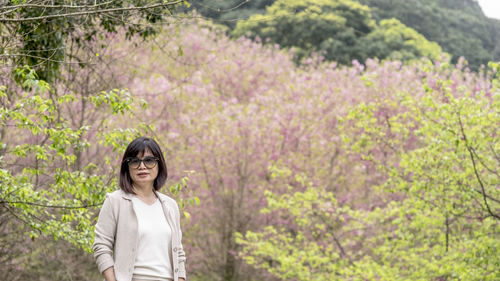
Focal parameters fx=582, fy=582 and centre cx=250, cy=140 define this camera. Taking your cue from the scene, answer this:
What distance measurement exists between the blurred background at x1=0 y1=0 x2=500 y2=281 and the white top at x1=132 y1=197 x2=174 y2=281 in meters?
1.36

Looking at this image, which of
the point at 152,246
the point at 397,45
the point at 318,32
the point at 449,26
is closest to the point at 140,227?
the point at 152,246

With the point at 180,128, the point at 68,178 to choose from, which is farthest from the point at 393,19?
the point at 68,178

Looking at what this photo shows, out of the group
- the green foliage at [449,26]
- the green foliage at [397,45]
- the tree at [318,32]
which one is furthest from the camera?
the green foliage at [449,26]

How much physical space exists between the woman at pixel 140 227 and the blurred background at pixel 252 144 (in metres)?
1.22

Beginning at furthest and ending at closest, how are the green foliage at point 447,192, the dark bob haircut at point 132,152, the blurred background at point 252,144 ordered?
the green foliage at point 447,192, the blurred background at point 252,144, the dark bob haircut at point 132,152

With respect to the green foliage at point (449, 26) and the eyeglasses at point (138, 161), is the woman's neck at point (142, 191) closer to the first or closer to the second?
the eyeglasses at point (138, 161)

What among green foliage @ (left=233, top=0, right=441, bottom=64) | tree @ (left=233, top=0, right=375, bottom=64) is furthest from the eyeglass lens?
tree @ (left=233, top=0, right=375, bottom=64)

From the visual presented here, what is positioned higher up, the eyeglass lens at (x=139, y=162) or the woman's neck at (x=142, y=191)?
the eyeglass lens at (x=139, y=162)

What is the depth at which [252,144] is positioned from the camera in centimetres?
1325

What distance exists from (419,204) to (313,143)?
18.5 feet

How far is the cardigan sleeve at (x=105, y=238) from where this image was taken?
2.58 m

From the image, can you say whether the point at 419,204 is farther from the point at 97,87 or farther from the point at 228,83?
the point at 228,83

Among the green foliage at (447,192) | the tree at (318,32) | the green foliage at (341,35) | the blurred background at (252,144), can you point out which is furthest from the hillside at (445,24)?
the green foliage at (447,192)

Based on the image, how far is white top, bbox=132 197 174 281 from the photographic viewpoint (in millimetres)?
2627
